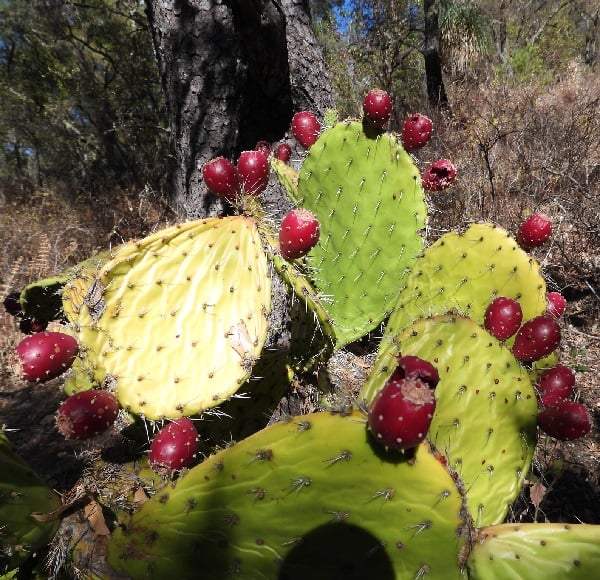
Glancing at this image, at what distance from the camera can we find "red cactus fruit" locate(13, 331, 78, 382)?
1.00 meters

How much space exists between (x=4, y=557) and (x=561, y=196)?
3954 mm

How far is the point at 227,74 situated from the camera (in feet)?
8.97

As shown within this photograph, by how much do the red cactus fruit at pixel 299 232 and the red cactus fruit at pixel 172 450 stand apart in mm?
501

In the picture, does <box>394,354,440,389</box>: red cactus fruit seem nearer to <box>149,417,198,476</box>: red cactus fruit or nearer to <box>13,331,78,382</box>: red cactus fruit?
<box>149,417,198,476</box>: red cactus fruit

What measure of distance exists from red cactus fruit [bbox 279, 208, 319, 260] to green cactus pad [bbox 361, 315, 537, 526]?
1.44ft

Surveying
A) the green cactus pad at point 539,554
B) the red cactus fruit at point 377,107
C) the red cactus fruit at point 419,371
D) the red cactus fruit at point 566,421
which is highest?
the red cactus fruit at point 377,107

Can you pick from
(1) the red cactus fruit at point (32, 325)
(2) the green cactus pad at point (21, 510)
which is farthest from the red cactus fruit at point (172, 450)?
(1) the red cactus fruit at point (32, 325)

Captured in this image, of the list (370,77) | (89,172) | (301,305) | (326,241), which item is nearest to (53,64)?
(89,172)

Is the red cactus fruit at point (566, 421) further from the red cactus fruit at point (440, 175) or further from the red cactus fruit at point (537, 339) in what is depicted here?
the red cactus fruit at point (440, 175)

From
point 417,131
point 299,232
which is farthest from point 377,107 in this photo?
point 299,232

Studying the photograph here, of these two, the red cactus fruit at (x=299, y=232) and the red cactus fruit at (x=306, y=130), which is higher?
the red cactus fruit at (x=306, y=130)

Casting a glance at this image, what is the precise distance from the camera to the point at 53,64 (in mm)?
7570

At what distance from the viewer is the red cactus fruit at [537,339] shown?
1195 mm

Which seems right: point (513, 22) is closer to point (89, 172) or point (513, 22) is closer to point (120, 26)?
point (120, 26)
